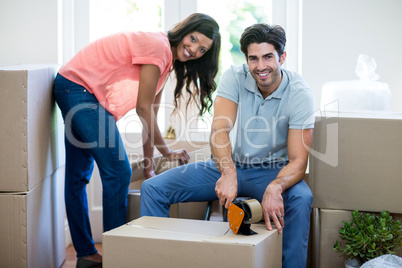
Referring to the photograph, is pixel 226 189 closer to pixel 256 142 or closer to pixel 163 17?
pixel 256 142

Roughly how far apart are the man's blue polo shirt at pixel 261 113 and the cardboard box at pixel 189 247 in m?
0.48

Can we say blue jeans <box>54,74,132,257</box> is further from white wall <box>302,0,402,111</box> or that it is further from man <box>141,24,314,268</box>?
white wall <box>302,0,402,111</box>

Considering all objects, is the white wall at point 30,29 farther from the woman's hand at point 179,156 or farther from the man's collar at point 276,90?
the man's collar at point 276,90

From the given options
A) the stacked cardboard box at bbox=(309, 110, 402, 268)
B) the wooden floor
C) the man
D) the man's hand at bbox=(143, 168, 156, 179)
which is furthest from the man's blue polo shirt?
the wooden floor

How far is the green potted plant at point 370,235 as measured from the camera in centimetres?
155

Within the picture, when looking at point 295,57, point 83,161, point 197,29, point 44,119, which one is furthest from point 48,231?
point 295,57

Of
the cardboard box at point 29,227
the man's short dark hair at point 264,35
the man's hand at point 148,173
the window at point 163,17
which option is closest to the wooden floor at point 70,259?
the cardboard box at point 29,227

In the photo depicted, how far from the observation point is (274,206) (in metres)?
1.44

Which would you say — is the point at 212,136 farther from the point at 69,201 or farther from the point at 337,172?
the point at 69,201

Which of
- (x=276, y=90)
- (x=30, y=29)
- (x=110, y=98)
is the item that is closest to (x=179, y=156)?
(x=110, y=98)

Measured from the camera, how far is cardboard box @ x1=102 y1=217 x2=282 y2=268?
1.19m

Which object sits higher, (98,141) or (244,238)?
(98,141)

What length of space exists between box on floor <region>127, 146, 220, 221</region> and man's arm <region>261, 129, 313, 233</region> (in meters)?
0.49

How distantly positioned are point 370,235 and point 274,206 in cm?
38
